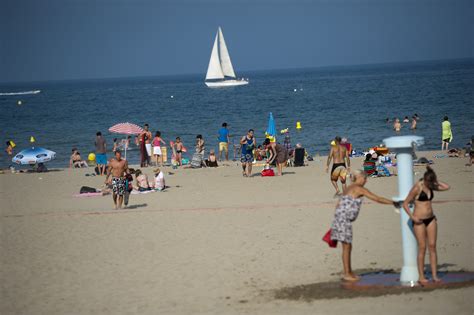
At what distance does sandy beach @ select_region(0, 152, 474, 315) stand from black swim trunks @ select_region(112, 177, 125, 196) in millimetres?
454

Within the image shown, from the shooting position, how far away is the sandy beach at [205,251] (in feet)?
30.5

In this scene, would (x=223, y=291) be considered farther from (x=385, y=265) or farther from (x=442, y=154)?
(x=442, y=154)

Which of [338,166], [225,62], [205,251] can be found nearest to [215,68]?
[225,62]

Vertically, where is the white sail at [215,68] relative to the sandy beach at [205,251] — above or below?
above

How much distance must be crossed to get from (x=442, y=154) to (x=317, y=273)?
1654 centimetres

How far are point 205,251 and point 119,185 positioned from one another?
4.73 metres

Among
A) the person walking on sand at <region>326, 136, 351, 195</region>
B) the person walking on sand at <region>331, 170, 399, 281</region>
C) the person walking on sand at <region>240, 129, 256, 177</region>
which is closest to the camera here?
the person walking on sand at <region>331, 170, 399, 281</region>

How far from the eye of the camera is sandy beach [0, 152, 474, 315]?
929 centimetres

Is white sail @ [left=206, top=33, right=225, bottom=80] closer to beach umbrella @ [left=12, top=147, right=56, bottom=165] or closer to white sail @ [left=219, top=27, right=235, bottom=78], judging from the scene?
white sail @ [left=219, top=27, right=235, bottom=78]

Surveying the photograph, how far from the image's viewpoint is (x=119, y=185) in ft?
53.0

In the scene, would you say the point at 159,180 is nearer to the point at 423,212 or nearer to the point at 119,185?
the point at 119,185

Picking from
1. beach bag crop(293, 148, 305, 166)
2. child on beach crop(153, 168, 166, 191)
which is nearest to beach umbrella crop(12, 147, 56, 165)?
child on beach crop(153, 168, 166, 191)

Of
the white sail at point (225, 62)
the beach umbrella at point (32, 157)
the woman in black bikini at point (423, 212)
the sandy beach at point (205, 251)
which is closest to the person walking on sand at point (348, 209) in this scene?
the woman in black bikini at point (423, 212)

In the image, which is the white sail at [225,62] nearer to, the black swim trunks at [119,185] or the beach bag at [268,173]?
the beach bag at [268,173]
